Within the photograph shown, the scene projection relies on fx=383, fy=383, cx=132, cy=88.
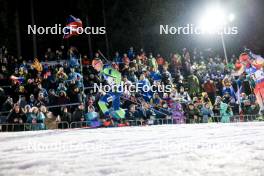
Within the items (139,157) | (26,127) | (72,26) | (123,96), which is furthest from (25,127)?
(72,26)

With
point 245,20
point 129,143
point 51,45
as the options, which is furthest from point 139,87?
point 245,20

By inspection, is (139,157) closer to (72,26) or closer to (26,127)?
(26,127)

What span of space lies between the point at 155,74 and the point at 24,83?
503cm

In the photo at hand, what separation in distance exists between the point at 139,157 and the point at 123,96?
9056 millimetres

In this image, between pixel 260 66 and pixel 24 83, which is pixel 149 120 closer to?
pixel 24 83

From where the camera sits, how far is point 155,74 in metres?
15.2

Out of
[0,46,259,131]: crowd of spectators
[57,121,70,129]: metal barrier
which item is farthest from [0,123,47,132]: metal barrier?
[57,121,70,129]: metal barrier

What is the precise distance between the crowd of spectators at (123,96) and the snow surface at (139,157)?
20.0 ft

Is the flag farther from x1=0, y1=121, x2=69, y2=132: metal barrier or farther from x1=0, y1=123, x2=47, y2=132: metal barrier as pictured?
x1=0, y1=123, x2=47, y2=132: metal barrier

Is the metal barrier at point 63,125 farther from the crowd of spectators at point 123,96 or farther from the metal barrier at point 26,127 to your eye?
the crowd of spectators at point 123,96

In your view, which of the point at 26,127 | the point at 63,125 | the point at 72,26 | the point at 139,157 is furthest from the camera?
the point at 72,26

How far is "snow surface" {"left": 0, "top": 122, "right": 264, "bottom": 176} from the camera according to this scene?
3572 millimetres

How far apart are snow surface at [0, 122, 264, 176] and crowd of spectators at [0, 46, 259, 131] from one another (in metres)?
6.08

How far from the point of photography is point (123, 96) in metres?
13.3
